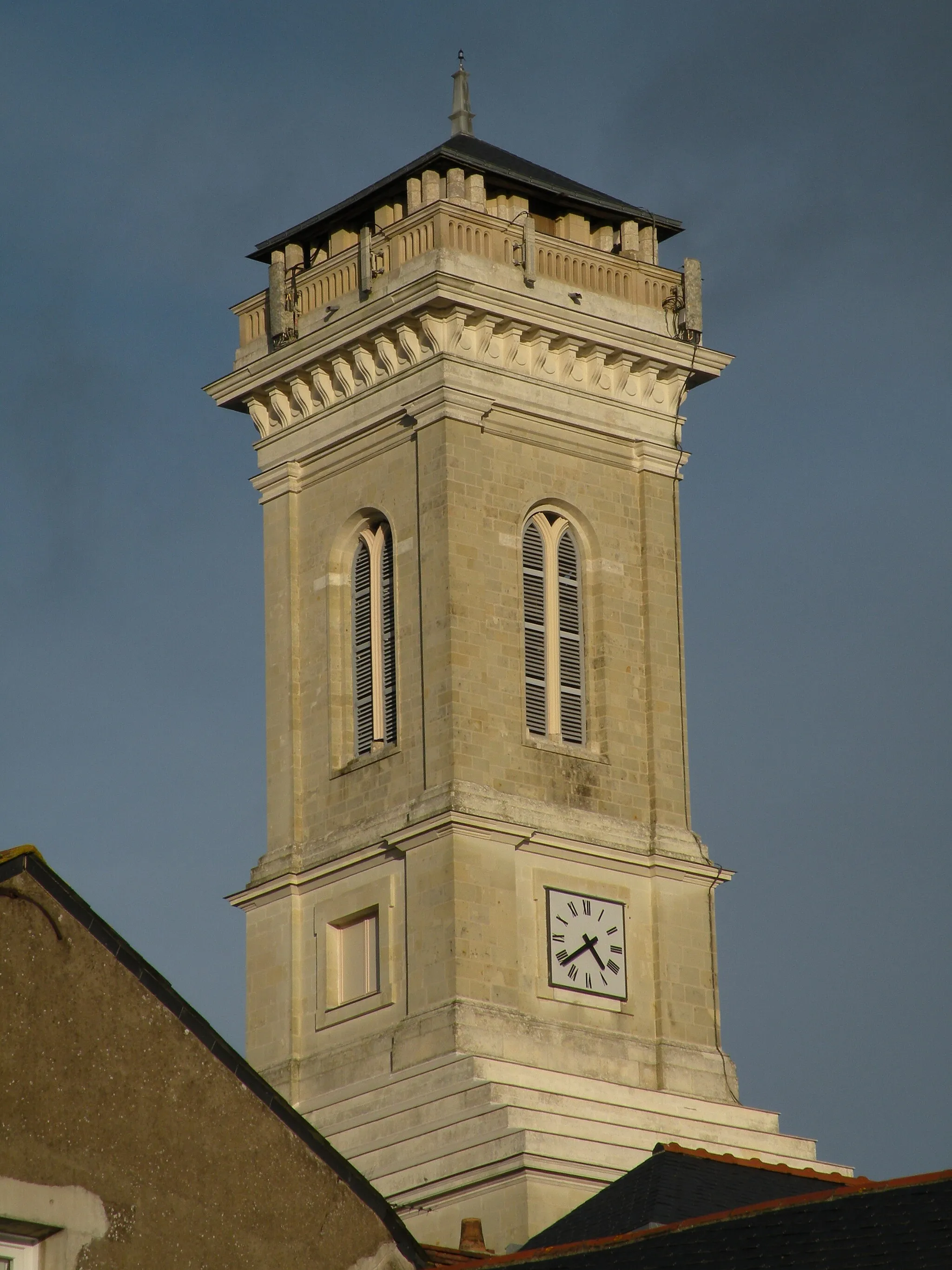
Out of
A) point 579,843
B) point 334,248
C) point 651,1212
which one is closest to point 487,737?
point 579,843

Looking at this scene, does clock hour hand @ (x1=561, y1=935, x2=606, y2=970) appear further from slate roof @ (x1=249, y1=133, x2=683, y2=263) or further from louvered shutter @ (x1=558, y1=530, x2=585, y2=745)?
slate roof @ (x1=249, y1=133, x2=683, y2=263)

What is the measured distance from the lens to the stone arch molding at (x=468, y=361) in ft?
160

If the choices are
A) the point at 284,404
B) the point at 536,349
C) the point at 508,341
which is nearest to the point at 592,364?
the point at 536,349

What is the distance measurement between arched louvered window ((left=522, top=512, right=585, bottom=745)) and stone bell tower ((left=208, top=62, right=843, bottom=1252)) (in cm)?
5

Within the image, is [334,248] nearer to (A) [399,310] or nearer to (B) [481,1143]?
(A) [399,310]

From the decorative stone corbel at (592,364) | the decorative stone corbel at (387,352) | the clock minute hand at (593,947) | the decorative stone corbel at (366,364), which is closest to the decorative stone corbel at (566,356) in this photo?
the decorative stone corbel at (592,364)

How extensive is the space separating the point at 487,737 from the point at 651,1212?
16.1 m

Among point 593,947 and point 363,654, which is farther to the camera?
point 363,654

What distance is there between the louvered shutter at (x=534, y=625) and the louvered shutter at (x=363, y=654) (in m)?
2.30

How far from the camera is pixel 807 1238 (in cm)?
2270

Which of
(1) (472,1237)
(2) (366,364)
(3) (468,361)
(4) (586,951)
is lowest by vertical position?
(1) (472,1237)

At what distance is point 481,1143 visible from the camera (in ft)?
144

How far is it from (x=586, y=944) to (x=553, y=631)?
466 cm

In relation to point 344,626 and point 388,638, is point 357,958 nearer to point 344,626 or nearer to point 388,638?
point 388,638
